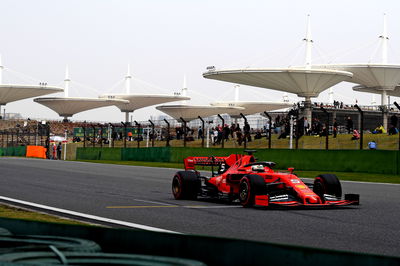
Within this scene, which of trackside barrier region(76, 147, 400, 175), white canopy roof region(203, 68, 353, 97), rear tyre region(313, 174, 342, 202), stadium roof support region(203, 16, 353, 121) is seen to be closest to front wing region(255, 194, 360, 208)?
rear tyre region(313, 174, 342, 202)

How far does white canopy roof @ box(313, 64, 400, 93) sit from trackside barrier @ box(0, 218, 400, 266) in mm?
74226

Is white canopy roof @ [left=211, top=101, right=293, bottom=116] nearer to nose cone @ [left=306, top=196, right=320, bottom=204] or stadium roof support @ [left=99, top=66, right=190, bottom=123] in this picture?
stadium roof support @ [left=99, top=66, right=190, bottom=123]

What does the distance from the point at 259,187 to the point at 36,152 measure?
52079 millimetres

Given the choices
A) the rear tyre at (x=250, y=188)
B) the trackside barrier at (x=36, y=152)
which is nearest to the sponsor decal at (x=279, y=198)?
the rear tyre at (x=250, y=188)

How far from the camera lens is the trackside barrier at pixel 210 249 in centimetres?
363

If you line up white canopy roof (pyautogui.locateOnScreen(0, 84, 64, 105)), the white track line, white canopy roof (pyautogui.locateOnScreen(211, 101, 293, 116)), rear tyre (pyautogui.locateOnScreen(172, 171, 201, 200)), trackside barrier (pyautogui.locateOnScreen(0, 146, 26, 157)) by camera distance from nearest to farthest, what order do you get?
1. the white track line
2. rear tyre (pyautogui.locateOnScreen(172, 171, 201, 200))
3. trackside barrier (pyautogui.locateOnScreen(0, 146, 26, 157))
4. white canopy roof (pyautogui.locateOnScreen(0, 84, 64, 105))
5. white canopy roof (pyautogui.locateOnScreen(211, 101, 293, 116))

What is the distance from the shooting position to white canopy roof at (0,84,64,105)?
112406 millimetres

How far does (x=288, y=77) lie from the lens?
68688 mm

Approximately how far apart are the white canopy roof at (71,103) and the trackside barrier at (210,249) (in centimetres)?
11345

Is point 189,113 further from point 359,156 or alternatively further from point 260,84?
point 359,156

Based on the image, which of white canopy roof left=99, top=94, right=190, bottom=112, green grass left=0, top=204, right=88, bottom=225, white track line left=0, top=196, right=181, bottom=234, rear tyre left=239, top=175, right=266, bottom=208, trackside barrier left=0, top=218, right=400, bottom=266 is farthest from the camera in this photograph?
white canopy roof left=99, top=94, right=190, bottom=112

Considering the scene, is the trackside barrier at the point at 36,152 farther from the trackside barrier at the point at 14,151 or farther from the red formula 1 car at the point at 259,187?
the red formula 1 car at the point at 259,187

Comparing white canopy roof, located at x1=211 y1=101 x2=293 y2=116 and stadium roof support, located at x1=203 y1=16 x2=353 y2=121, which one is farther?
white canopy roof, located at x1=211 y1=101 x2=293 y2=116

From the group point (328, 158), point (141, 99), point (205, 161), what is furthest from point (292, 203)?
point (141, 99)
